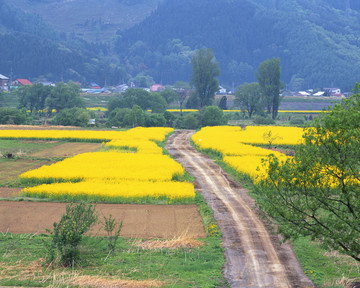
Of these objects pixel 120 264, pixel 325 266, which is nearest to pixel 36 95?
pixel 120 264

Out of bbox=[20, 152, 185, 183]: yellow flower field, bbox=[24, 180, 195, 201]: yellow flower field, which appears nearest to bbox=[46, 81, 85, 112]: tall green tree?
bbox=[20, 152, 185, 183]: yellow flower field

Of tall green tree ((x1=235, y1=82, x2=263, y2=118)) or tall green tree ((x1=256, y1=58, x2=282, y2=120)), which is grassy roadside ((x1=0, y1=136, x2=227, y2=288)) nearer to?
tall green tree ((x1=256, y1=58, x2=282, y2=120))

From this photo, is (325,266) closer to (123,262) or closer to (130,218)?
(123,262)

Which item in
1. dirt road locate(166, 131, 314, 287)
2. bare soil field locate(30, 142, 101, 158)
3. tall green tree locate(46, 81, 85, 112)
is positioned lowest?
dirt road locate(166, 131, 314, 287)

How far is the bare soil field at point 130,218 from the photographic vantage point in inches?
918

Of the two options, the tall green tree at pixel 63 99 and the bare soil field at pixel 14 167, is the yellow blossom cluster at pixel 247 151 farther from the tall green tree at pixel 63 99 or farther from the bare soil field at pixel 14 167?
the tall green tree at pixel 63 99

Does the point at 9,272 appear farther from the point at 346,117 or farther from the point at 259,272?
the point at 346,117

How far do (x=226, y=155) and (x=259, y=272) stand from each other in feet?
119

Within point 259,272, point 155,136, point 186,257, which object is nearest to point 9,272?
point 186,257

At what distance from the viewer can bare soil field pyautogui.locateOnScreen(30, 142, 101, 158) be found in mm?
55484

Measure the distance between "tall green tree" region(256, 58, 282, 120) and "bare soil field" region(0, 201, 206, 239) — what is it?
10280cm

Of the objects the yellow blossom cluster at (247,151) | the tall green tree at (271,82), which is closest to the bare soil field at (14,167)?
the yellow blossom cluster at (247,151)

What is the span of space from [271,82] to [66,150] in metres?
82.0

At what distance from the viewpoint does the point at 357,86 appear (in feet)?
50.6
